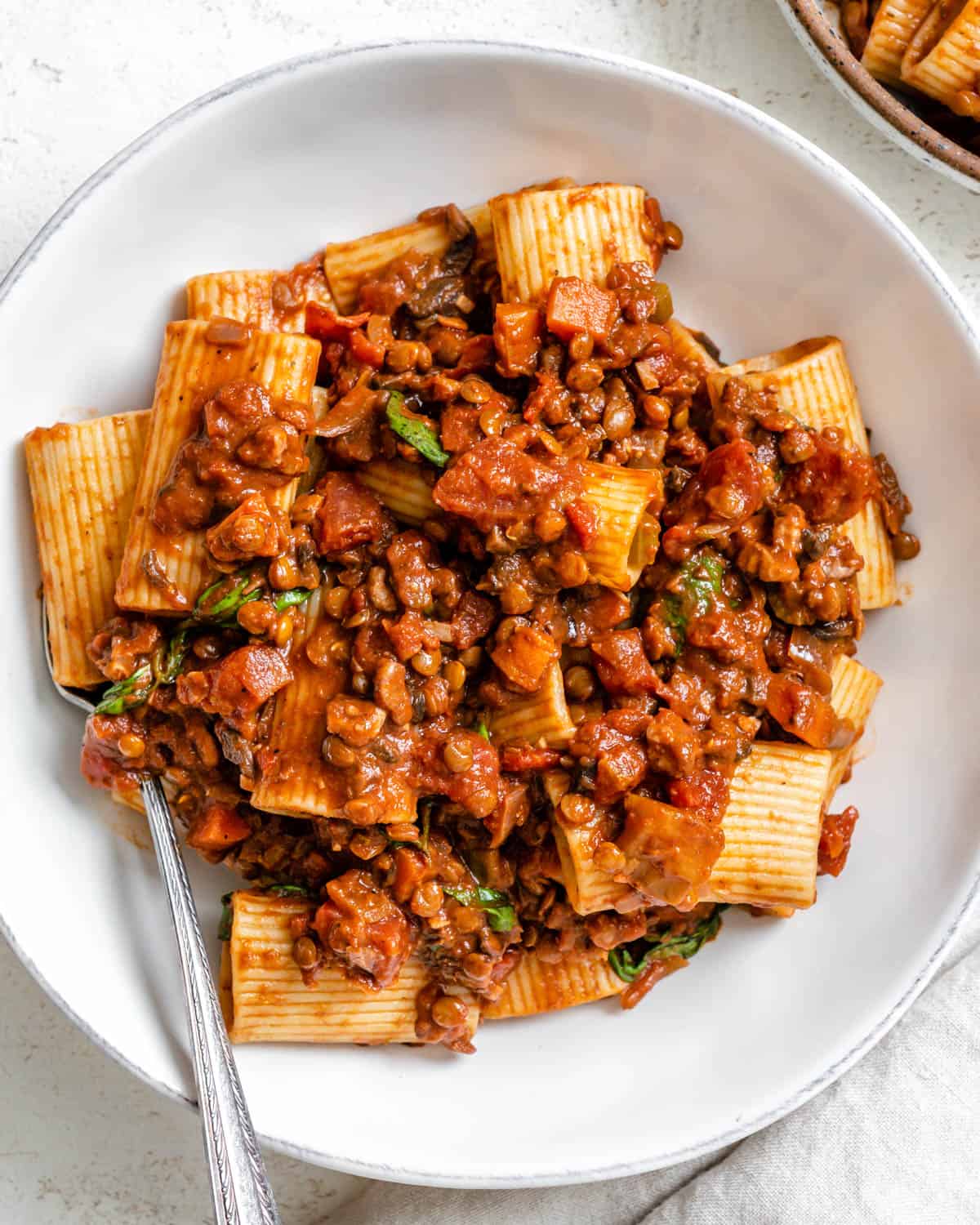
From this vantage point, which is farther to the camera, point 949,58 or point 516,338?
point 949,58

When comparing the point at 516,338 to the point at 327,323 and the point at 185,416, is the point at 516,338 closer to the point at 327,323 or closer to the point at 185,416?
the point at 327,323

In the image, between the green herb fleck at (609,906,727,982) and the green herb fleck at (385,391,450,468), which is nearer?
the green herb fleck at (385,391,450,468)

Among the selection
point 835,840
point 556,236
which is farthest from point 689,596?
point 556,236

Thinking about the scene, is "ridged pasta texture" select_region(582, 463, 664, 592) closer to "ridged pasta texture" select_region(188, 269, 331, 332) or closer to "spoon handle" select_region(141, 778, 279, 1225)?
"ridged pasta texture" select_region(188, 269, 331, 332)

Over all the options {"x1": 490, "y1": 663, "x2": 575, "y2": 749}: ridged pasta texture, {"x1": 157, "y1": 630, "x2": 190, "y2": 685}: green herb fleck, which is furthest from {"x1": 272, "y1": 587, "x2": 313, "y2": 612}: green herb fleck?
{"x1": 490, "y1": 663, "x2": 575, "y2": 749}: ridged pasta texture

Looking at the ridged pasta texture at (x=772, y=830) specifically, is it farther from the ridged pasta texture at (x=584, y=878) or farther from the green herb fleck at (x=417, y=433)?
the green herb fleck at (x=417, y=433)

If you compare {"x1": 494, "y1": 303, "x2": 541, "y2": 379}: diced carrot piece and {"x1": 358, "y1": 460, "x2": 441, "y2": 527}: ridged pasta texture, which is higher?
{"x1": 494, "y1": 303, "x2": 541, "y2": 379}: diced carrot piece

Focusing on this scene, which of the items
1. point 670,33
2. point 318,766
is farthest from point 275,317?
point 670,33
